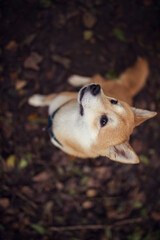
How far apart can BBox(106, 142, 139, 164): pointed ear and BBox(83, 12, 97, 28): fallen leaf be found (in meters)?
2.53

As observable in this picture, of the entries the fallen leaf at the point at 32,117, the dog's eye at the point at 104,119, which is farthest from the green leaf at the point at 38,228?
the dog's eye at the point at 104,119

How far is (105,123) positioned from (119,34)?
2432 millimetres

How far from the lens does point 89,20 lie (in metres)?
3.41

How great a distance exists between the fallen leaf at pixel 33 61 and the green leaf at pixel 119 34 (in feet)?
4.96

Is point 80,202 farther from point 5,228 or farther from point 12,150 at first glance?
point 12,150

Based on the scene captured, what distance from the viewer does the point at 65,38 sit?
3273 mm

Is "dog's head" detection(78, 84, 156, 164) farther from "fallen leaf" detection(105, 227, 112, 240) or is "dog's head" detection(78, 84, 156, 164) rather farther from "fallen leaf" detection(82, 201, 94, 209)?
"fallen leaf" detection(105, 227, 112, 240)

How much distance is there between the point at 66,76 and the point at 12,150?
1567 mm

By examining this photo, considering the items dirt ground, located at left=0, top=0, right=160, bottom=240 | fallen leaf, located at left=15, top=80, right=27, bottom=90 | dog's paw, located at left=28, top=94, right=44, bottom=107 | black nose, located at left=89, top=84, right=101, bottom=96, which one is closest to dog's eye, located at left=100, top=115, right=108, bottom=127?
black nose, located at left=89, top=84, right=101, bottom=96

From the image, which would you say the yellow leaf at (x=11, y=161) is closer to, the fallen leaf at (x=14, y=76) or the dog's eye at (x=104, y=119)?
the fallen leaf at (x=14, y=76)

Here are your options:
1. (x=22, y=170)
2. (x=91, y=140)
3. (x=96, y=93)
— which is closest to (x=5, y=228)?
(x=22, y=170)

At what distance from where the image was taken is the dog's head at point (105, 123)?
1.84 m

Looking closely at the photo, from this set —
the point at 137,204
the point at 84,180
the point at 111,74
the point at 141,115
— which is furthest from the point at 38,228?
the point at 111,74

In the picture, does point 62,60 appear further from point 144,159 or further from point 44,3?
point 144,159
